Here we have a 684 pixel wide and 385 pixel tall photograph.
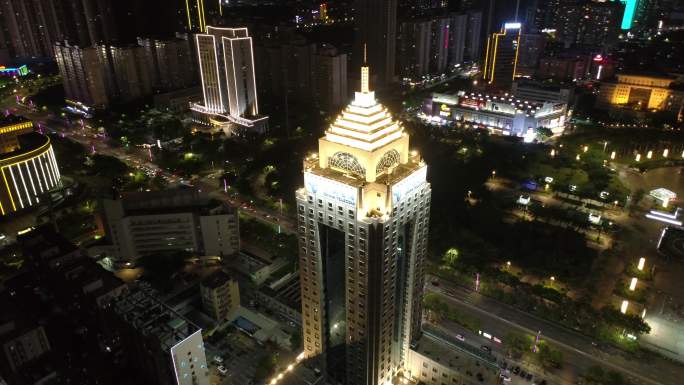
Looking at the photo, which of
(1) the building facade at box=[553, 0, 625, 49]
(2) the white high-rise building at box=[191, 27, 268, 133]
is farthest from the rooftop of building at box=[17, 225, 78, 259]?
(1) the building facade at box=[553, 0, 625, 49]

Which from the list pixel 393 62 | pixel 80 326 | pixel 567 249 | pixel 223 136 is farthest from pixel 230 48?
pixel 567 249

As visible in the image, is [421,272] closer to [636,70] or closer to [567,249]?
[567,249]

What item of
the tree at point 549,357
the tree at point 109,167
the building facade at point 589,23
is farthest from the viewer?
the building facade at point 589,23

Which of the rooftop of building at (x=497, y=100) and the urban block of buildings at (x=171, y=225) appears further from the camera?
the rooftop of building at (x=497, y=100)

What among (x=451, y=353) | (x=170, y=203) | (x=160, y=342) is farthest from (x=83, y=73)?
(x=451, y=353)

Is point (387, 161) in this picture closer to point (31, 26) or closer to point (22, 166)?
point (22, 166)

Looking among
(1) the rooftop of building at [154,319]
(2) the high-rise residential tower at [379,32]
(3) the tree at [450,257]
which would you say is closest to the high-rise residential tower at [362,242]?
(1) the rooftop of building at [154,319]

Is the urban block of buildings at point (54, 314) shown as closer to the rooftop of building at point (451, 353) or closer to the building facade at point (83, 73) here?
the rooftop of building at point (451, 353)
